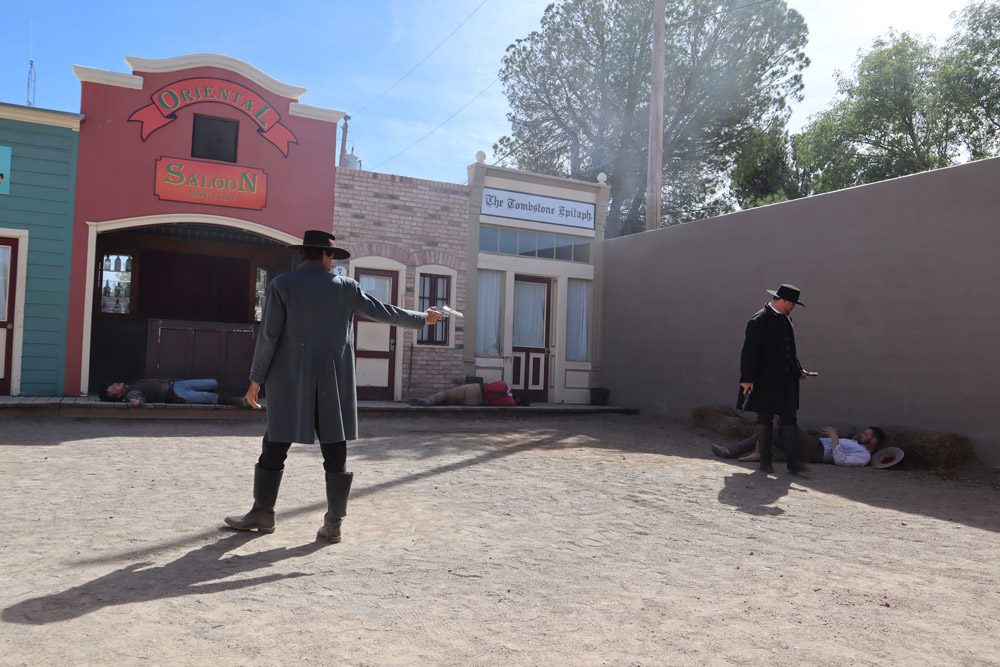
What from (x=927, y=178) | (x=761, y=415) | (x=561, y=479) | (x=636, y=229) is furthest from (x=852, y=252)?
(x=636, y=229)

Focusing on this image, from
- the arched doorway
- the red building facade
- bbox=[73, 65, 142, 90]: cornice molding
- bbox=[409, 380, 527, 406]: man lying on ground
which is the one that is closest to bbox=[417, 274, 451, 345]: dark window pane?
bbox=[409, 380, 527, 406]: man lying on ground

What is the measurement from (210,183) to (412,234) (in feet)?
10.7

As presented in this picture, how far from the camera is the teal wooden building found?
10.4m

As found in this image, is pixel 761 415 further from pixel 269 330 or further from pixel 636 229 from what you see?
pixel 636 229

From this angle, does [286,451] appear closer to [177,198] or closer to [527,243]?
[177,198]

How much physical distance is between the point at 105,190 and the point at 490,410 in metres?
6.49

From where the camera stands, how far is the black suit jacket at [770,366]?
729cm

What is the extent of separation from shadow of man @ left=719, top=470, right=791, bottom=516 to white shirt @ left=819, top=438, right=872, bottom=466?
1277 millimetres

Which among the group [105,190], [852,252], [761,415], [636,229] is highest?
[636,229]

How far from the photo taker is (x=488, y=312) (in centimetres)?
1382

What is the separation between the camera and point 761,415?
742 centimetres

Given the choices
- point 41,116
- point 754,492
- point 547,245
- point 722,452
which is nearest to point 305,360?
point 754,492

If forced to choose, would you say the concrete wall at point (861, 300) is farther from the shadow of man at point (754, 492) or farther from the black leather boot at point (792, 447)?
the shadow of man at point (754, 492)

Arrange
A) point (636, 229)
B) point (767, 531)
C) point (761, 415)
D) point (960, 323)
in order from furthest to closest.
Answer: point (636, 229), point (960, 323), point (761, 415), point (767, 531)
